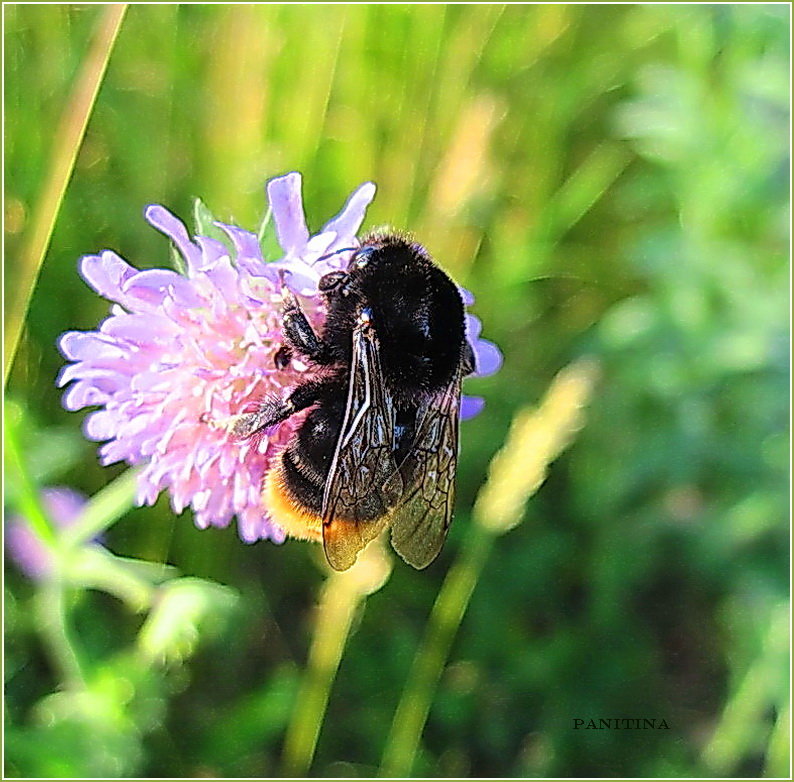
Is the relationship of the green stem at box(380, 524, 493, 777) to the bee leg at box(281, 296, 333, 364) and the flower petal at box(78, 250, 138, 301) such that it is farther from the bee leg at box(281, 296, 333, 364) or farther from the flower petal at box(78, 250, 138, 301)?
the flower petal at box(78, 250, 138, 301)

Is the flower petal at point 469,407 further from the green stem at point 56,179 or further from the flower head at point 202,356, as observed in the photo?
the green stem at point 56,179

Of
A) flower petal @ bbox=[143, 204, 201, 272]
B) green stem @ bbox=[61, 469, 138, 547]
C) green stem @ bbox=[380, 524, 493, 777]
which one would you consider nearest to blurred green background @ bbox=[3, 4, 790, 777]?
green stem @ bbox=[380, 524, 493, 777]

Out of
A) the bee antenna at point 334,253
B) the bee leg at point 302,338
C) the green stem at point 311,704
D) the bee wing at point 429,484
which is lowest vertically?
the green stem at point 311,704

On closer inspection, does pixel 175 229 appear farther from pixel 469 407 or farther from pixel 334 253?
pixel 469 407

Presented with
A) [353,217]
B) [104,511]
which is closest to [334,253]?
[353,217]

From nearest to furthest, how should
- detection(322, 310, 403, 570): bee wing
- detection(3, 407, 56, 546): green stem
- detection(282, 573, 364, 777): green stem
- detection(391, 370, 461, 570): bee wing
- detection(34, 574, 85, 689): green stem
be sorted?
detection(322, 310, 403, 570): bee wing < detection(391, 370, 461, 570): bee wing < detection(3, 407, 56, 546): green stem < detection(34, 574, 85, 689): green stem < detection(282, 573, 364, 777): green stem

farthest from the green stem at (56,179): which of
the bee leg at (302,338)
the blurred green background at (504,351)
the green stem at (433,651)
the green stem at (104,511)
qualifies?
the green stem at (433,651)

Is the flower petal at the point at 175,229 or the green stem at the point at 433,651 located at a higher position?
the flower petal at the point at 175,229
